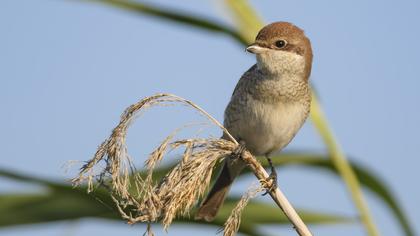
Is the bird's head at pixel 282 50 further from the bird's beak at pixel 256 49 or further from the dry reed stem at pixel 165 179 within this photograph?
the dry reed stem at pixel 165 179

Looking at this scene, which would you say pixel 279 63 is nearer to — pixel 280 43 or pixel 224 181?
pixel 280 43

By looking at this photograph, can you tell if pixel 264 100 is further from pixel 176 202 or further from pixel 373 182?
pixel 176 202

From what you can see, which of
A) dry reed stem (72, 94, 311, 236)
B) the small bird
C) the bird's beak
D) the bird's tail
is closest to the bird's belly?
the small bird

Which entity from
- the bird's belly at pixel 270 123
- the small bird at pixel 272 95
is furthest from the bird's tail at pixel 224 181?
the bird's belly at pixel 270 123

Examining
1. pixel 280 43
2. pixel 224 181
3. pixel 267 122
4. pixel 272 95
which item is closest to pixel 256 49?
pixel 280 43

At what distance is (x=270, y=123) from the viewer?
4.12 metres

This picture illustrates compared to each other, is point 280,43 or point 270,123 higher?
point 280,43

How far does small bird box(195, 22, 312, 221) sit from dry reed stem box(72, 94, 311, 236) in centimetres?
204

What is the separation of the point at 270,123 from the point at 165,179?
7.41ft

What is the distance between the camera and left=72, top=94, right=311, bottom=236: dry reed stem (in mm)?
1784

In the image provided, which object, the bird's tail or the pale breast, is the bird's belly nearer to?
the pale breast

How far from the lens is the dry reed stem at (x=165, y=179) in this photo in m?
1.78

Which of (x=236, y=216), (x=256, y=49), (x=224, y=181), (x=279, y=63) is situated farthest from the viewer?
(x=224, y=181)

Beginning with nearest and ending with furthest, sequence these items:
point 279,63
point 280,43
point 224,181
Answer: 1. point 280,43
2. point 279,63
3. point 224,181
